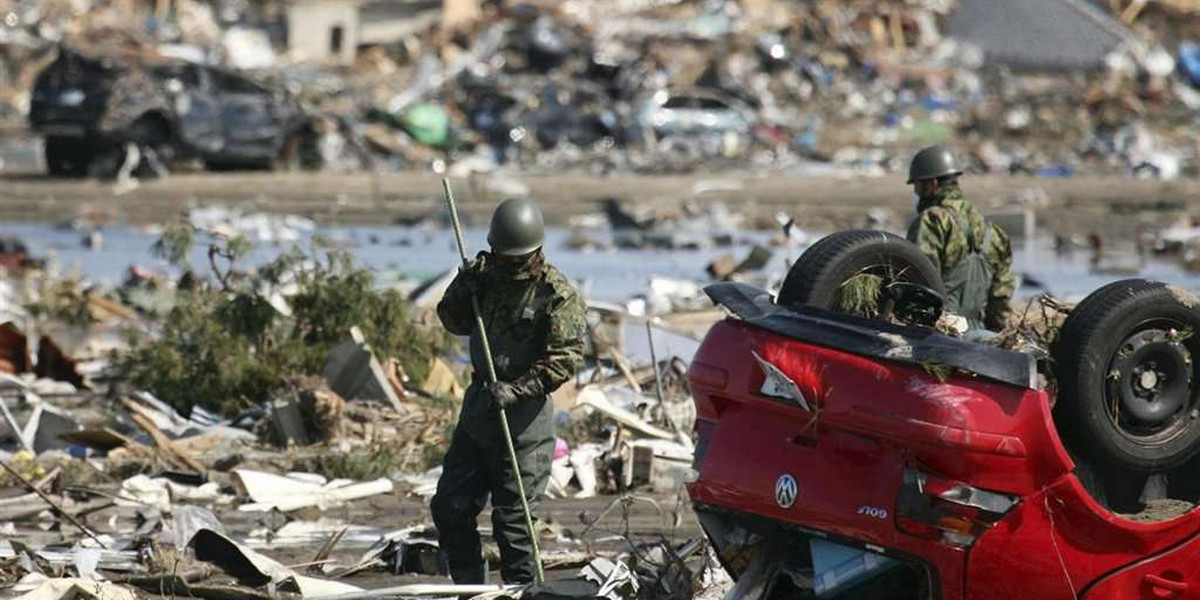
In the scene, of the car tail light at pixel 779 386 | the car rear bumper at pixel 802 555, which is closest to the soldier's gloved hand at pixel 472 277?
the car rear bumper at pixel 802 555

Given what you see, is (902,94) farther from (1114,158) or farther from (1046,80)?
(1114,158)

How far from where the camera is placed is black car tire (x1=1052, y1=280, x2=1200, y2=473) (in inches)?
246

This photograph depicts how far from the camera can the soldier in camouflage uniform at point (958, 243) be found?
10.4 m

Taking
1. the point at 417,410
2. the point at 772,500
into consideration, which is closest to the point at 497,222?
the point at 772,500

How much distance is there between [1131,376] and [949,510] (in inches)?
29.9

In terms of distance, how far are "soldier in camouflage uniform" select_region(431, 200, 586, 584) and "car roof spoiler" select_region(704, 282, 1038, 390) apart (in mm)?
1154

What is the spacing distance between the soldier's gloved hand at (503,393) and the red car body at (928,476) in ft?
4.49

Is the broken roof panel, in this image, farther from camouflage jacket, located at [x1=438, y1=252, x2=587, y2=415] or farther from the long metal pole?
the long metal pole

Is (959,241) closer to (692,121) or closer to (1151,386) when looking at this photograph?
(1151,386)

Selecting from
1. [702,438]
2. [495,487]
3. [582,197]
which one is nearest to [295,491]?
[495,487]

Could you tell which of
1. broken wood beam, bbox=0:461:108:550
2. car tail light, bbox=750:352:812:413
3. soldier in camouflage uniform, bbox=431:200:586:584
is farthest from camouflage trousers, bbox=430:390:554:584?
broken wood beam, bbox=0:461:108:550

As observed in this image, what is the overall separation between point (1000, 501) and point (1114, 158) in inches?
1194

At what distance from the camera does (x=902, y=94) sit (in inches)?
1681

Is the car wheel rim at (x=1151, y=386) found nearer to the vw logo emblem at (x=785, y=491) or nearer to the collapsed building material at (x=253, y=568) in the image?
the vw logo emblem at (x=785, y=491)
